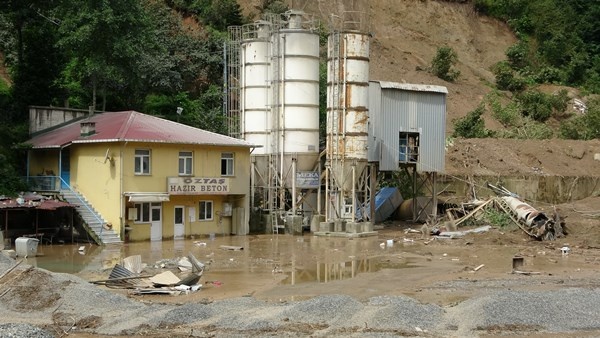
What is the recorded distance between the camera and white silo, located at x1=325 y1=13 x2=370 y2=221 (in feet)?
141

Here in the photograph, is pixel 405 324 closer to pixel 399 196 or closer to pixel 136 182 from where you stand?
pixel 136 182

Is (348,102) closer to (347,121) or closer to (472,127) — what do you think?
(347,121)

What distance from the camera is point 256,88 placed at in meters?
48.1

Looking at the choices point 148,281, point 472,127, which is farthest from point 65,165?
point 472,127

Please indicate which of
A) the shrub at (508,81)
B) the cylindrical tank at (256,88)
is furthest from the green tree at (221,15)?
the shrub at (508,81)

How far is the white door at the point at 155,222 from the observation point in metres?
39.0

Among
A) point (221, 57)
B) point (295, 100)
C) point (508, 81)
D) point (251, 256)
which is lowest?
point (251, 256)

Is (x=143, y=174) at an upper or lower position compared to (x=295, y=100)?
lower

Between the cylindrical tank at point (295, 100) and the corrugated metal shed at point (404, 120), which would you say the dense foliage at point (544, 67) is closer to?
the corrugated metal shed at point (404, 120)

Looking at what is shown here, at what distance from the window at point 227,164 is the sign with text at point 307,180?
413 cm

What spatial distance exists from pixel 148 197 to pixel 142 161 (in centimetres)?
182

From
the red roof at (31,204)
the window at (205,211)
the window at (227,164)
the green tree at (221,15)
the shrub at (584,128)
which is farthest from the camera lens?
the green tree at (221,15)

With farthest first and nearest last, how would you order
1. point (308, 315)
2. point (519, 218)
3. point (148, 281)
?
point (519, 218)
point (148, 281)
point (308, 315)

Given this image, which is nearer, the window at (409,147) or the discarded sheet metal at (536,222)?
the discarded sheet metal at (536,222)
